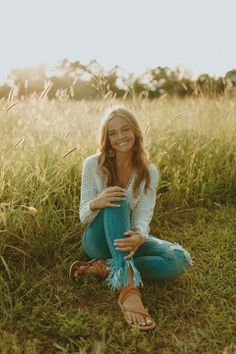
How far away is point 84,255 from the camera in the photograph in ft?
10.4

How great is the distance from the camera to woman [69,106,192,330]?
2695mm

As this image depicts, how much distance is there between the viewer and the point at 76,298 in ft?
9.27

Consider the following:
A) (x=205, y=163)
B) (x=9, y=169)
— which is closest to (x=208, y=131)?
(x=205, y=163)

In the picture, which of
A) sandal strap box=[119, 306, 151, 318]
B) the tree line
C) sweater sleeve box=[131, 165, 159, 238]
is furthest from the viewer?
the tree line

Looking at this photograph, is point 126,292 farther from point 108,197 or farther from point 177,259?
point 108,197

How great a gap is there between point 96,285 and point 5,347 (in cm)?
72

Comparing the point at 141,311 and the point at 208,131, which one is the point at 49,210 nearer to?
the point at 141,311

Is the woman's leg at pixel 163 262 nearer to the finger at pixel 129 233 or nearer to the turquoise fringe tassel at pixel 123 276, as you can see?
the turquoise fringe tassel at pixel 123 276

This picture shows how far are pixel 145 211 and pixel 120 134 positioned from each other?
1.50 feet

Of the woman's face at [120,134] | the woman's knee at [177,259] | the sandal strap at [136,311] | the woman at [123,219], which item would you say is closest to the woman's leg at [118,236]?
the woman at [123,219]

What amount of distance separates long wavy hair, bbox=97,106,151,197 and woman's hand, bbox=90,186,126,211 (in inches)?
9.7

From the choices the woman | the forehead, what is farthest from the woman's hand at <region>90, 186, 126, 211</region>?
the forehead

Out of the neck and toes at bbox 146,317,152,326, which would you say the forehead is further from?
toes at bbox 146,317,152,326

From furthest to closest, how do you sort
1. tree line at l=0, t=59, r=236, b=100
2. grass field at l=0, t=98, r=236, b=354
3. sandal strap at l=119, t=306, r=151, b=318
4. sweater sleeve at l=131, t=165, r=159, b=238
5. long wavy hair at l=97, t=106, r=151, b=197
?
tree line at l=0, t=59, r=236, b=100 → long wavy hair at l=97, t=106, r=151, b=197 → sweater sleeve at l=131, t=165, r=159, b=238 → sandal strap at l=119, t=306, r=151, b=318 → grass field at l=0, t=98, r=236, b=354
